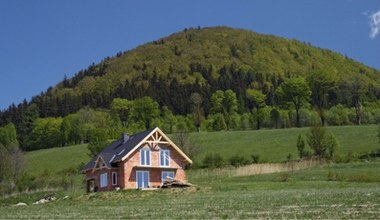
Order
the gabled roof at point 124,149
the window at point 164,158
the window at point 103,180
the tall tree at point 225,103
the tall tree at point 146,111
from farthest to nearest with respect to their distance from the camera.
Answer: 1. the tall tree at point 225,103
2. the tall tree at point 146,111
3. the window at point 164,158
4. the window at point 103,180
5. the gabled roof at point 124,149

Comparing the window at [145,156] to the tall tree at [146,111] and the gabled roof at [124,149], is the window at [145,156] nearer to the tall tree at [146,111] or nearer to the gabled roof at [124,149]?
the gabled roof at [124,149]

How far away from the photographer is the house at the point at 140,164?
6170cm

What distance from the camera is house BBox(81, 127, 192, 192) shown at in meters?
61.7

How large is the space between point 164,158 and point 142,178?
372 centimetres

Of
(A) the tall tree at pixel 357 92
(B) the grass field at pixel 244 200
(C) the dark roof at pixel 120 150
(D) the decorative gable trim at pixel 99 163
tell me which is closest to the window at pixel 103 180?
(D) the decorative gable trim at pixel 99 163

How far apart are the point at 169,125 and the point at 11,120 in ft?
188

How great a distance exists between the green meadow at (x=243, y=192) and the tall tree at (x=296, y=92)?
20.1 metres

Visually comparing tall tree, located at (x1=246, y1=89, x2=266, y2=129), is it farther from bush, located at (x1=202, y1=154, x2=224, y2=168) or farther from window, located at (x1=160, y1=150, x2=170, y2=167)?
window, located at (x1=160, y1=150, x2=170, y2=167)

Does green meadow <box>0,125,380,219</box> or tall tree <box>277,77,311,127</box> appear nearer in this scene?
green meadow <box>0,125,380,219</box>

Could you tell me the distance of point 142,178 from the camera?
62.7 metres

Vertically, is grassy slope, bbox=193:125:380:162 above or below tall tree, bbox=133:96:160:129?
below

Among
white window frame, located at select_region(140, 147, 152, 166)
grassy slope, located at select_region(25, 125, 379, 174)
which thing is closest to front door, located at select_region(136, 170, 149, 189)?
white window frame, located at select_region(140, 147, 152, 166)

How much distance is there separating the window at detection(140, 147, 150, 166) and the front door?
1.00 metres

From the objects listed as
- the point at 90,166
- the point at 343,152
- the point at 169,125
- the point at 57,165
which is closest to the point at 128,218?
the point at 90,166
